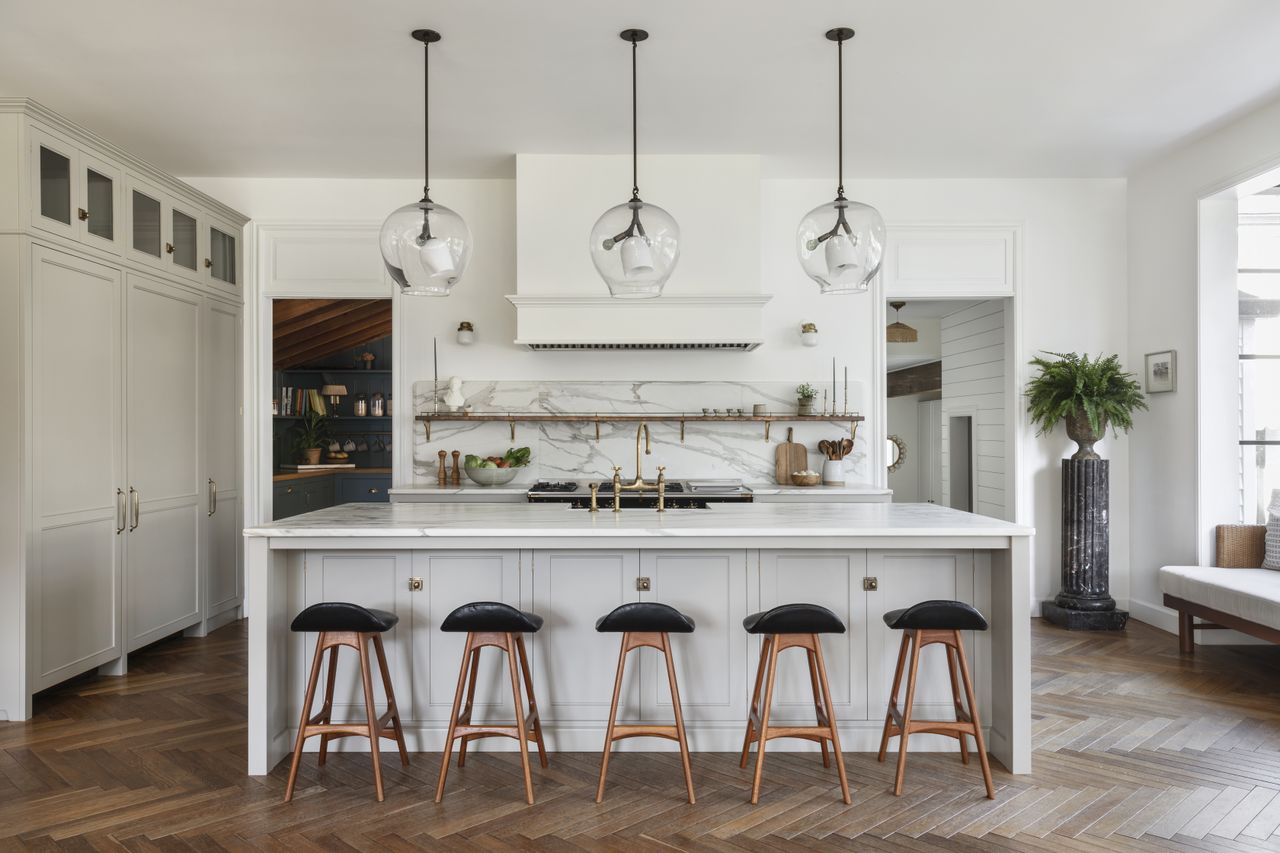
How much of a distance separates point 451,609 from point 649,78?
275 centimetres

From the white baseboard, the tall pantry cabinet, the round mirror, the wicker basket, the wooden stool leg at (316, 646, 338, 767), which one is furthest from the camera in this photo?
the round mirror

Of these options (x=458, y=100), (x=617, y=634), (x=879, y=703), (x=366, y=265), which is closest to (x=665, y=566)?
(x=617, y=634)

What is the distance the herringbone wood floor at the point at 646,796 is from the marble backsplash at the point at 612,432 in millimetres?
2424

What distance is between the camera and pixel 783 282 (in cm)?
592

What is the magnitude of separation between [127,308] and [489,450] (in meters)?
2.35

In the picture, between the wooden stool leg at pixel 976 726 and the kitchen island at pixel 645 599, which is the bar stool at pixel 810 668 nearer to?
the kitchen island at pixel 645 599

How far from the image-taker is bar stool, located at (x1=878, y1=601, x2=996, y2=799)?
9.82 ft

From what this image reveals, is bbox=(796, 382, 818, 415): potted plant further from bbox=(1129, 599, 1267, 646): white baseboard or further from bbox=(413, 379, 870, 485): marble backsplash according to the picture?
bbox=(1129, 599, 1267, 646): white baseboard

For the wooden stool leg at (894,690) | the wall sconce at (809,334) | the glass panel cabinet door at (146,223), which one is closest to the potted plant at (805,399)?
the wall sconce at (809,334)

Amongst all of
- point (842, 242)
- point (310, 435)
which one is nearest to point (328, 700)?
point (842, 242)

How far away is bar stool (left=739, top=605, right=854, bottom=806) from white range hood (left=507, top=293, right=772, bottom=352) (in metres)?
2.52

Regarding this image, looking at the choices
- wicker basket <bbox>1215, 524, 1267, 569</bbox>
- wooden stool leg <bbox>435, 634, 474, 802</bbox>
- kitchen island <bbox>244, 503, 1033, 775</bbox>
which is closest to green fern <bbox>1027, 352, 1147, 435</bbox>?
wicker basket <bbox>1215, 524, 1267, 569</bbox>

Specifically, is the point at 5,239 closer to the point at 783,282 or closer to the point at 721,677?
the point at 721,677

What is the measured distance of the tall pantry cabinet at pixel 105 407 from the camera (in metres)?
3.75
